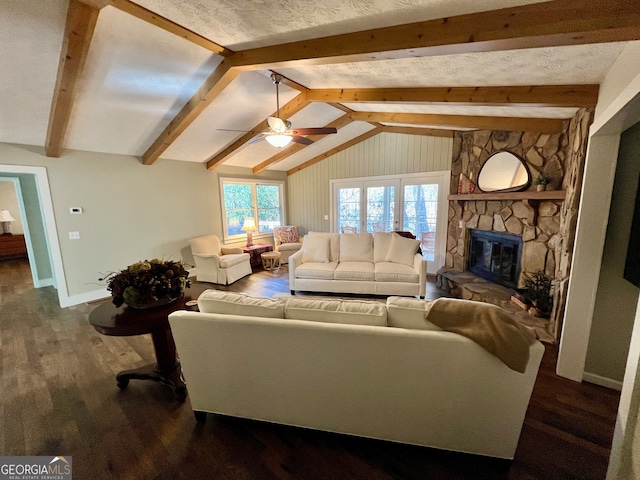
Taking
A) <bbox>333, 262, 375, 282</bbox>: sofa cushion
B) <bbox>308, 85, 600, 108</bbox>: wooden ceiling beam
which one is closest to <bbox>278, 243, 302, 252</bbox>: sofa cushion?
<bbox>333, 262, 375, 282</bbox>: sofa cushion

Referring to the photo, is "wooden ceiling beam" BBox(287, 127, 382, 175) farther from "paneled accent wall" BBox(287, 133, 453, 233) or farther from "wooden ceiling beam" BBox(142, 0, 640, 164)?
"wooden ceiling beam" BBox(142, 0, 640, 164)

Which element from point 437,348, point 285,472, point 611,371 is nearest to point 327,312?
point 437,348

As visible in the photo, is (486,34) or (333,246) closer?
(486,34)

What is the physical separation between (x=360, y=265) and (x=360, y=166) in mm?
2992

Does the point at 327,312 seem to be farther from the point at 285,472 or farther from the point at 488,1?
the point at 488,1

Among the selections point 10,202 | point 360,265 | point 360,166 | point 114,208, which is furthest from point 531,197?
point 10,202

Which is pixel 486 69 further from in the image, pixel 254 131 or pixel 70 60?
pixel 70 60

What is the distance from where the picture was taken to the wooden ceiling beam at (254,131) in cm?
397

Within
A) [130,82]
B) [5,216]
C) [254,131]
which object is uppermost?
[130,82]

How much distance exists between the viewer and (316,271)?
416cm

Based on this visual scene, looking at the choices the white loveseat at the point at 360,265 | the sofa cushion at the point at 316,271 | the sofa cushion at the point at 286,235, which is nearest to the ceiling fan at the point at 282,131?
the white loveseat at the point at 360,265

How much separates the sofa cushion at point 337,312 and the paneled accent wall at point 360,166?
4440 mm

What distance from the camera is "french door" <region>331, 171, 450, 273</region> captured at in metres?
5.20

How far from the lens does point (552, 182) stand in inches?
129
